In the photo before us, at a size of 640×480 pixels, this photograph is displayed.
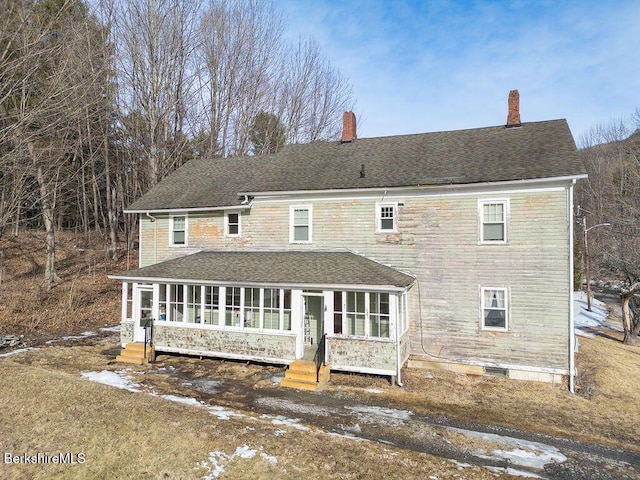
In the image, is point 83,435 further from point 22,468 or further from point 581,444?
point 581,444

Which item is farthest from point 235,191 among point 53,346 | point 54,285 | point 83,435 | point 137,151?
point 137,151

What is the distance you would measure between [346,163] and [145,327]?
384 inches

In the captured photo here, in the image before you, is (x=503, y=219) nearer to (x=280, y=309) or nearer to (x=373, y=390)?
(x=373, y=390)

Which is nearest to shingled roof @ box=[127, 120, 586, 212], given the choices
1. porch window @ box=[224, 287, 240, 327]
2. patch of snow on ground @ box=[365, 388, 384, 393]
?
porch window @ box=[224, 287, 240, 327]

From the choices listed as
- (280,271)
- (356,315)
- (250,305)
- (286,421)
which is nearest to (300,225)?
(280,271)

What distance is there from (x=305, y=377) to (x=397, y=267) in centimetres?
484

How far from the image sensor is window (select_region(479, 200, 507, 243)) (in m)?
12.8

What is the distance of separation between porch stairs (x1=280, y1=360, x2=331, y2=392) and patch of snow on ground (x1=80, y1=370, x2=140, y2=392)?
4097 mm

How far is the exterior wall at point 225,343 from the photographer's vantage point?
12875mm

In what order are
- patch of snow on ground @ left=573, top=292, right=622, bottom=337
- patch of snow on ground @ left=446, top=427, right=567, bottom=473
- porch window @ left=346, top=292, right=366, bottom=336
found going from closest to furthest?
patch of snow on ground @ left=446, top=427, right=567, bottom=473 → porch window @ left=346, top=292, right=366, bottom=336 → patch of snow on ground @ left=573, top=292, right=622, bottom=337

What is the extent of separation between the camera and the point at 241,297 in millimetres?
13391

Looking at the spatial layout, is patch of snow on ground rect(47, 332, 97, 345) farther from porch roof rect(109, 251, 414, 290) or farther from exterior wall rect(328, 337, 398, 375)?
exterior wall rect(328, 337, 398, 375)

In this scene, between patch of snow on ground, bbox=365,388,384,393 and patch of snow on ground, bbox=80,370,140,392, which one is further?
patch of snow on ground, bbox=365,388,384,393

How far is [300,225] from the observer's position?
50.4 ft
